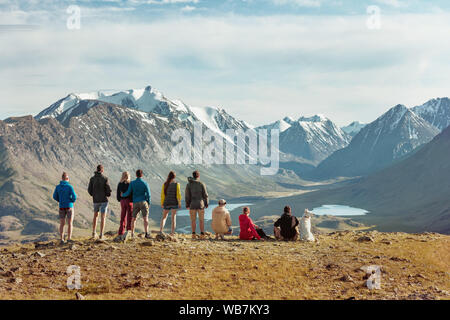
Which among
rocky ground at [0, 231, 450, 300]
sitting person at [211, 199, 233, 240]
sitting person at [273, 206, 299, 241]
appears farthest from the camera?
sitting person at [273, 206, 299, 241]

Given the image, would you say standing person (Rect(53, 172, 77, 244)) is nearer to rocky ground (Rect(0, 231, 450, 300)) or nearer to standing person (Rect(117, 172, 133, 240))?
rocky ground (Rect(0, 231, 450, 300))

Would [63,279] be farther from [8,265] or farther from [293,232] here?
[293,232]

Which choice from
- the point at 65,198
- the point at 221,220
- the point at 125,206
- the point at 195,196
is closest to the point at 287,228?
the point at 221,220

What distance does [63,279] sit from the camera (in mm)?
19734

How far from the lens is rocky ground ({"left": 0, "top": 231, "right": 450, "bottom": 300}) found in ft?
60.0

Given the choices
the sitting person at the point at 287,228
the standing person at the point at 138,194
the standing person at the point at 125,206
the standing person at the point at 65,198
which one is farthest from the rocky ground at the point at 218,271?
the standing person at the point at 138,194

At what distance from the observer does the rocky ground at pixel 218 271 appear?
18281mm

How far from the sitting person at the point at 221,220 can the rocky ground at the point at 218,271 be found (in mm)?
1219

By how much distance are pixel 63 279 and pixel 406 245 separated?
2221 cm

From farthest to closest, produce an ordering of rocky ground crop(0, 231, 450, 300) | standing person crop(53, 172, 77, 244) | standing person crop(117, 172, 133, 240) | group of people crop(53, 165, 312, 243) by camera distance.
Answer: standing person crop(117, 172, 133, 240)
group of people crop(53, 165, 312, 243)
standing person crop(53, 172, 77, 244)
rocky ground crop(0, 231, 450, 300)

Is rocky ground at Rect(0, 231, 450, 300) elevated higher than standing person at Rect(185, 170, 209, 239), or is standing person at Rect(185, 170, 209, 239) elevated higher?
standing person at Rect(185, 170, 209, 239)

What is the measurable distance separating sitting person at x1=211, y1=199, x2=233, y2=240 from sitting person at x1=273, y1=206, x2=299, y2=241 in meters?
3.49

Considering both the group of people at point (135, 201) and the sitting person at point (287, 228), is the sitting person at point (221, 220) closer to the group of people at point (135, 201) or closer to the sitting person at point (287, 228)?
the group of people at point (135, 201)

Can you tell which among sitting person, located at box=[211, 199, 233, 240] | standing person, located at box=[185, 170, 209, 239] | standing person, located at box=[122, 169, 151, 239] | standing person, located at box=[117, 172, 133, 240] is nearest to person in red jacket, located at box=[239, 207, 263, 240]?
sitting person, located at box=[211, 199, 233, 240]
